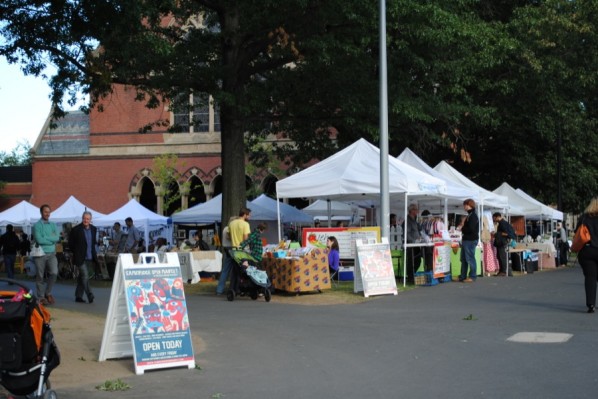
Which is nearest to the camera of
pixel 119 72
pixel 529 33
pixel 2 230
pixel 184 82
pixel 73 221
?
pixel 119 72

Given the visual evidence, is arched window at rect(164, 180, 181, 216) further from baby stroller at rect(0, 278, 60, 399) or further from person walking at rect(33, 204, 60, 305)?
baby stroller at rect(0, 278, 60, 399)

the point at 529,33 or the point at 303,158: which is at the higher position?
the point at 529,33

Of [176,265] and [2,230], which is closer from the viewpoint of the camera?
[176,265]

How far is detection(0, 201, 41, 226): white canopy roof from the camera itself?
121ft

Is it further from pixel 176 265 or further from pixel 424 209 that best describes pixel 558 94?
pixel 176 265

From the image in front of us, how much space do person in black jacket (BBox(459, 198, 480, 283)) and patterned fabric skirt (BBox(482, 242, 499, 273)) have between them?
2672 millimetres

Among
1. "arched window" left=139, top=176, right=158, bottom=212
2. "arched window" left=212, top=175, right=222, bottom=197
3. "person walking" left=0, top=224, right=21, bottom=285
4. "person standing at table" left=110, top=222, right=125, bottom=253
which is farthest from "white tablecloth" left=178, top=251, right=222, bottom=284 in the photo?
"arched window" left=139, top=176, right=158, bottom=212

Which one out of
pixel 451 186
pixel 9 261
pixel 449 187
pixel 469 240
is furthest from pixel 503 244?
pixel 9 261

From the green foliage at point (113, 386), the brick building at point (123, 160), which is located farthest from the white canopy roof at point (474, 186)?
the brick building at point (123, 160)

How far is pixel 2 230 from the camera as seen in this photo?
40.3 metres

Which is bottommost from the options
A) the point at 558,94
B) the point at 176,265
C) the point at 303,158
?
the point at 176,265

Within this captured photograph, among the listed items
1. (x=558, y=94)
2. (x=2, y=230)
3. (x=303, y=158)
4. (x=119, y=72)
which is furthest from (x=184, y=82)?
(x=2, y=230)

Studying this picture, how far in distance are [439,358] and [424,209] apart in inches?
900

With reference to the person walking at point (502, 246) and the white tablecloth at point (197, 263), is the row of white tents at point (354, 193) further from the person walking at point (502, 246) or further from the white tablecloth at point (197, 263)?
the white tablecloth at point (197, 263)
